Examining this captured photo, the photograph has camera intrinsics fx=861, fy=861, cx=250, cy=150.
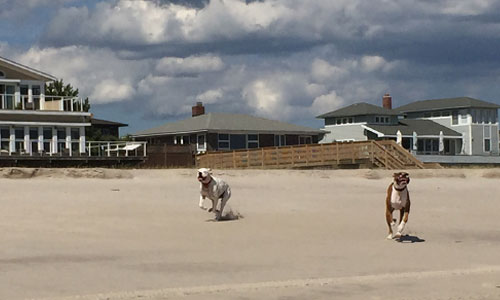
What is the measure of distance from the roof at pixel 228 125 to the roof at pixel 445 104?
19909mm

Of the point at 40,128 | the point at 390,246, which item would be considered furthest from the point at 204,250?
the point at 40,128

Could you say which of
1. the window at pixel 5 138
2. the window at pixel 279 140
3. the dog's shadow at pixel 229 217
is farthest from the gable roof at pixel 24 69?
the dog's shadow at pixel 229 217

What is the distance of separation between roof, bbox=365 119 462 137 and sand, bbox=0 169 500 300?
50.9 m

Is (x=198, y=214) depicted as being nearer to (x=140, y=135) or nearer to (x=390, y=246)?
(x=390, y=246)

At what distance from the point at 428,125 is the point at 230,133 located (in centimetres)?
2373

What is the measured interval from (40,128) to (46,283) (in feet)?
133

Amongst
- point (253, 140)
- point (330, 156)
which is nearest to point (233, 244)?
point (330, 156)

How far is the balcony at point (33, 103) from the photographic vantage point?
4881cm

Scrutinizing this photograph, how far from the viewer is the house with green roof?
249 feet

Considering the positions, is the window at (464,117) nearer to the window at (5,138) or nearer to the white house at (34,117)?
the white house at (34,117)

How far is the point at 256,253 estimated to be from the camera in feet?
43.1

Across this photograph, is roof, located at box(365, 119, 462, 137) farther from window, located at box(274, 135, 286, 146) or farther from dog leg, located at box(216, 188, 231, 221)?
dog leg, located at box(216, 188, 231, 221)

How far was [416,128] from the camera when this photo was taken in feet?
254

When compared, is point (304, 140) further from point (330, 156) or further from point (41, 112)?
point (330, 156)
